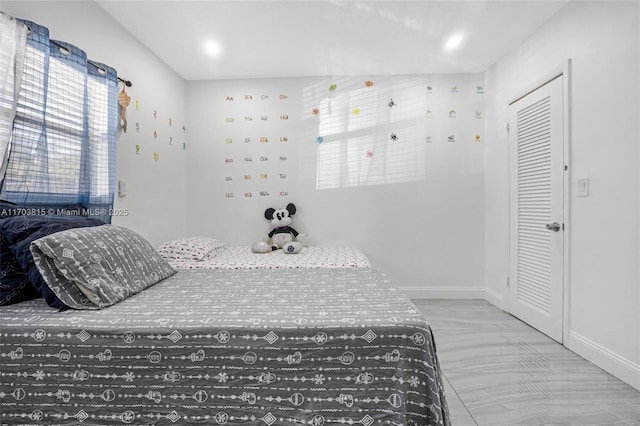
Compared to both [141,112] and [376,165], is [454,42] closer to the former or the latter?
[376,165]

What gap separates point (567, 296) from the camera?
2.40 meters

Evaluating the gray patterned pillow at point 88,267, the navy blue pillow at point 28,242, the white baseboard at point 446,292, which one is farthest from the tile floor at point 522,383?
the navy blue pillow at point 28,242

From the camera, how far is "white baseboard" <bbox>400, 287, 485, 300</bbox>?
12.1 feet

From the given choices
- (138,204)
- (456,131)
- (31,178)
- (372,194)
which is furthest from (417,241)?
(31,178)

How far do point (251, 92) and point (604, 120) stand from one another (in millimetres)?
3149

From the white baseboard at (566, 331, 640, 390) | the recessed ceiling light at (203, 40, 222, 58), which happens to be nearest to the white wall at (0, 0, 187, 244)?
the recessed ceiling light at (203, 40, 222, 58)

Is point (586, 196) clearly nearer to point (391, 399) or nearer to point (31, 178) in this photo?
point (391, 399)

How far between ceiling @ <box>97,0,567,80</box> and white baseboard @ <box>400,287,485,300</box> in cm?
240

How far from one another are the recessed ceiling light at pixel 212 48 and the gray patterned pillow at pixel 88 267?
1935 mm

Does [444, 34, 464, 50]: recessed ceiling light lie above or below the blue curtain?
above

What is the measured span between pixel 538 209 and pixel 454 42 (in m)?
1.62

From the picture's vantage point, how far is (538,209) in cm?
275

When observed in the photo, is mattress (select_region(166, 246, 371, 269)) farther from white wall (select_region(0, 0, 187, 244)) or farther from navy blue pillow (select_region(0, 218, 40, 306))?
navy blue pillow (select_region(0, 218, 40, 306))

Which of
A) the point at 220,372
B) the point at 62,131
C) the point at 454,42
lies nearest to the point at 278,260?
the point at 220,372
